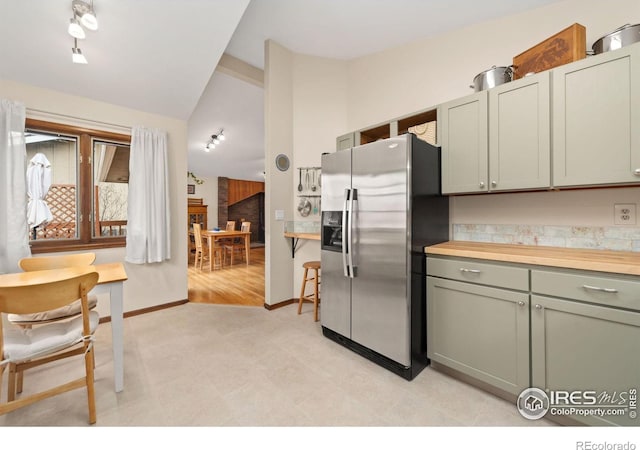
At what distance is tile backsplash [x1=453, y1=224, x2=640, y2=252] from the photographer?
66.2 inches

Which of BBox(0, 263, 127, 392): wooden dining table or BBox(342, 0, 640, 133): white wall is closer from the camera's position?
BBox(0, 263, 127, 392): wooden dining table

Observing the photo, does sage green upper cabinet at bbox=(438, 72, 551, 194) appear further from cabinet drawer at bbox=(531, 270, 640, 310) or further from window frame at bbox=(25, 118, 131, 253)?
window frame at bbox=(25, 118, 131, 253)

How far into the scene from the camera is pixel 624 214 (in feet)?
5.52

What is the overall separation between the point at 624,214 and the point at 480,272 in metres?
0.96

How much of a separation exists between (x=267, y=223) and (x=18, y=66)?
257cm

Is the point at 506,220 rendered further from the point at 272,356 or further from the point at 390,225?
the point at 272,356

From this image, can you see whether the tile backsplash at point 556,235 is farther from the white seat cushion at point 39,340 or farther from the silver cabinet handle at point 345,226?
the white seat cushion at point 39,340

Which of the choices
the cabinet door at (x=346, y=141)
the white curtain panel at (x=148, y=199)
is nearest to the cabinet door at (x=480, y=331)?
the cabinet door at (x=346, y=141)

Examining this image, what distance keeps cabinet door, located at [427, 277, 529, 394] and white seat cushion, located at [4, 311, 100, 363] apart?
231 cm

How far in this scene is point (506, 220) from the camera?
84.6 inches

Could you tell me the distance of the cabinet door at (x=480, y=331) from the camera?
1577 millimetres

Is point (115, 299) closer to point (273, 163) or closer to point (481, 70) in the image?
point (273, 163)

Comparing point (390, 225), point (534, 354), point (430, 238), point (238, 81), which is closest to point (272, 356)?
point (390, 225)

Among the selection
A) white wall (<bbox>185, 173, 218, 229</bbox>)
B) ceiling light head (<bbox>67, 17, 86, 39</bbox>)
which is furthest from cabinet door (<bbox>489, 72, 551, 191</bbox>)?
white wall (<bbox>185, 173, 218, 229</bbox>)
